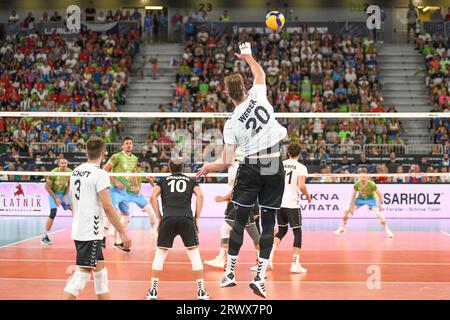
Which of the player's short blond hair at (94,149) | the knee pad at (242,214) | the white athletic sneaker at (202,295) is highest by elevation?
the player's short blond hair at (94,149)

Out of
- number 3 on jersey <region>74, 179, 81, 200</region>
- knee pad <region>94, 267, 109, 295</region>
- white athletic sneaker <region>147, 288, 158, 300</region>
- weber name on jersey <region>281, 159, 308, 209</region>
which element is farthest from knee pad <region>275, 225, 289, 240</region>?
number 3 on jersey <region>74, 179, 81, 200</region>

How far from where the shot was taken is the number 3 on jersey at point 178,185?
8.17m

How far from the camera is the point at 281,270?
411 inches

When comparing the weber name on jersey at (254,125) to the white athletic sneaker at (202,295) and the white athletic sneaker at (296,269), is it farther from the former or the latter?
the white athletic sneaker at (296,269)

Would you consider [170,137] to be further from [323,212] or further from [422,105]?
[422,105]

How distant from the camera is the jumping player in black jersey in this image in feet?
26.0

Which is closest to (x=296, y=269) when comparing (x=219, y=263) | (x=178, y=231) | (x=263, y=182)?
(x=219, y=263)

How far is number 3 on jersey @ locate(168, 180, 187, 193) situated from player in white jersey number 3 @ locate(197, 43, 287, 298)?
1.14m

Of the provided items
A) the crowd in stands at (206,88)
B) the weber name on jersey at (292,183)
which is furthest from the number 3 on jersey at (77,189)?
the crowd in stands at (206,88)

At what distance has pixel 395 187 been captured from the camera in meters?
20.0

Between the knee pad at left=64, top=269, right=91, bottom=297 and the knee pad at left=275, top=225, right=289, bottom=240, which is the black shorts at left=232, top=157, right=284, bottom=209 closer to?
the knee pad at left=64, top=269, right=91, bottom=297

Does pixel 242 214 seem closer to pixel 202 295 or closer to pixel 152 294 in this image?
pixel 202 295

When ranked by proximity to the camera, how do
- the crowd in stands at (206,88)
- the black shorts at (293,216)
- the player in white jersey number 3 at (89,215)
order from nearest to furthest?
the player in white jersey number 3 at (89,215) → the black shorts at (293,216) → the crowd in stands at (206,88)
